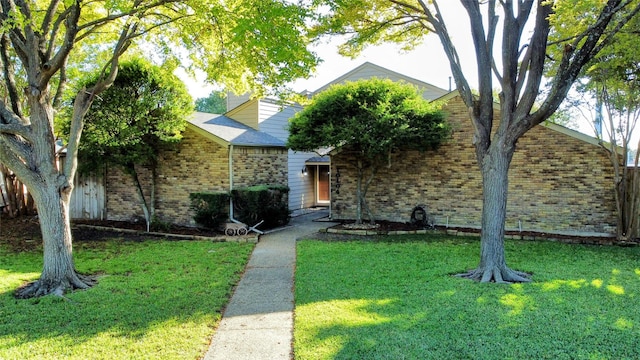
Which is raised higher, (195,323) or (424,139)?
(424,139)

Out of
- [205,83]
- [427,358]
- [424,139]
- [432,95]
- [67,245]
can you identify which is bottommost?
[427,358]

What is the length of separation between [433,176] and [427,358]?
9695mm

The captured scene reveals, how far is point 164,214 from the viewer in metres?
14.5

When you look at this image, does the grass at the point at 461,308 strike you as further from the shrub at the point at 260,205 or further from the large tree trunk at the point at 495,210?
the shrub at the point at 260,205

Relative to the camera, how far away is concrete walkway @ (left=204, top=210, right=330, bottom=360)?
15.2ft

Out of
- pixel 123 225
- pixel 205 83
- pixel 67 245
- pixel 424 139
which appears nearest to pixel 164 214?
pixel 123 225

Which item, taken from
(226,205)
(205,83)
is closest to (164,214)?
(226,205)

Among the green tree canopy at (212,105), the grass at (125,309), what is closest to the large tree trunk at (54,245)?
the grass at (125,309)

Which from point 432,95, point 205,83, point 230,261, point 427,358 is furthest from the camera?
point 432,95

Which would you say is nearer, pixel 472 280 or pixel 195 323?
pixel 195 323

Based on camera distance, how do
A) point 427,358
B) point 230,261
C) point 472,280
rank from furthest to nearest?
point 230,261
point 472,280
point 427,358

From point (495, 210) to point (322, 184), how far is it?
13.3 m

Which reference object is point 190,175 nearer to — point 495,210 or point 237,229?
point 237,229

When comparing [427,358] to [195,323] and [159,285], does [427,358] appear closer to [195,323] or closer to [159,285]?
[195,323]
